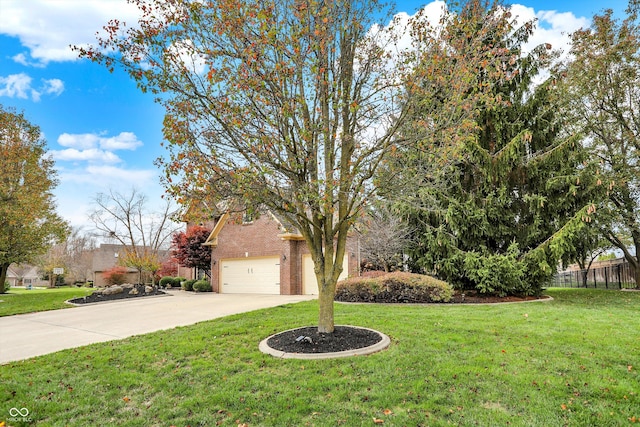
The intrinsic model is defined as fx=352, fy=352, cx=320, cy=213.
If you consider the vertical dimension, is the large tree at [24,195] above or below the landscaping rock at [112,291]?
above

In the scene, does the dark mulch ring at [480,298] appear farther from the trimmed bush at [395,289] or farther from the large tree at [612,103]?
the large tree at [612,103]

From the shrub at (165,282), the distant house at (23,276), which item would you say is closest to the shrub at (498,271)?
the shrub at (165,282)

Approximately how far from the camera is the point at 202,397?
3904 mm

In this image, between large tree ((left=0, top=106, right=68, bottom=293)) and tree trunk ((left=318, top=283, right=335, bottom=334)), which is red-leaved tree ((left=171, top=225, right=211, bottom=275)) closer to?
large tree ((left=0, top=106, right=68, bottom=293))

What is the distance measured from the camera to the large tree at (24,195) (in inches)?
633

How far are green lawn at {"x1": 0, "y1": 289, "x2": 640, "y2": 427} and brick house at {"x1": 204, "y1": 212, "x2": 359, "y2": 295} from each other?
9334 mm

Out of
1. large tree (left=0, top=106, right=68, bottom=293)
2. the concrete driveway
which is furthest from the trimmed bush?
large tree (left=0, top=106, right=68, bottom=293)

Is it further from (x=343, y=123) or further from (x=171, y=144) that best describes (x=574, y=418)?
(x=171, y=144)

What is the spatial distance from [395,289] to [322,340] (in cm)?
596

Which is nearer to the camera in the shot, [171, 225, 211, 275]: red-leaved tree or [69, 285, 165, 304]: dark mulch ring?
[69, 285, 165, 304]: dark mulch ring

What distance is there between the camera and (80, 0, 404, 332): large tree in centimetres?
468

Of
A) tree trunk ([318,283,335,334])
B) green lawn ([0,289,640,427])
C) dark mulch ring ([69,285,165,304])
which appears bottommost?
dark mulch ring ([69,285,165,304])

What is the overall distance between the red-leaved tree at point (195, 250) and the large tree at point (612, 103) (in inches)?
747

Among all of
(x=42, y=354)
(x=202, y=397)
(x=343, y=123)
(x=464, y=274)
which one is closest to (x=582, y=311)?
(x=464, y=274)
